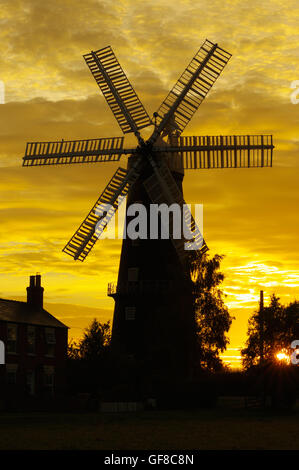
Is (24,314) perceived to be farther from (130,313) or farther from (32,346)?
(130,313)

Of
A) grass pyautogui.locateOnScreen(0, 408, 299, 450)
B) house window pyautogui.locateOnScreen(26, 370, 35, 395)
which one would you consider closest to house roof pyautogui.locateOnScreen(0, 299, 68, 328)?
house window pyautogui.locateOnScreen(26, 370, 35, 395)

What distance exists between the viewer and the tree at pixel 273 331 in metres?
76.3

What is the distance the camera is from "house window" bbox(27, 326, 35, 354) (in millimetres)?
66500

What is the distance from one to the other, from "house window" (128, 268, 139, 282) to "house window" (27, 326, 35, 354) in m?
10.6

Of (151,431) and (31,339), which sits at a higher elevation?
(31,339)

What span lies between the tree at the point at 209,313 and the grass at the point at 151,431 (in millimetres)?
12037

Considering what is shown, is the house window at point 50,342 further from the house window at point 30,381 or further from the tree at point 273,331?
the tree at point 273,331

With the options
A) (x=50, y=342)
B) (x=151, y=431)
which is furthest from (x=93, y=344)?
(x=151, y=431)

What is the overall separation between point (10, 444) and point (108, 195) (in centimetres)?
2968

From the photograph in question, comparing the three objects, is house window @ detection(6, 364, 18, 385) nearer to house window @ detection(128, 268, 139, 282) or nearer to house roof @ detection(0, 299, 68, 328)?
house roof @ detection(0, 299, 68, 328)

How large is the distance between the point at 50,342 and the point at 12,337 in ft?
15.5

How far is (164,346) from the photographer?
61469 millimetres

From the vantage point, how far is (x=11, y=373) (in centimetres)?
6394
